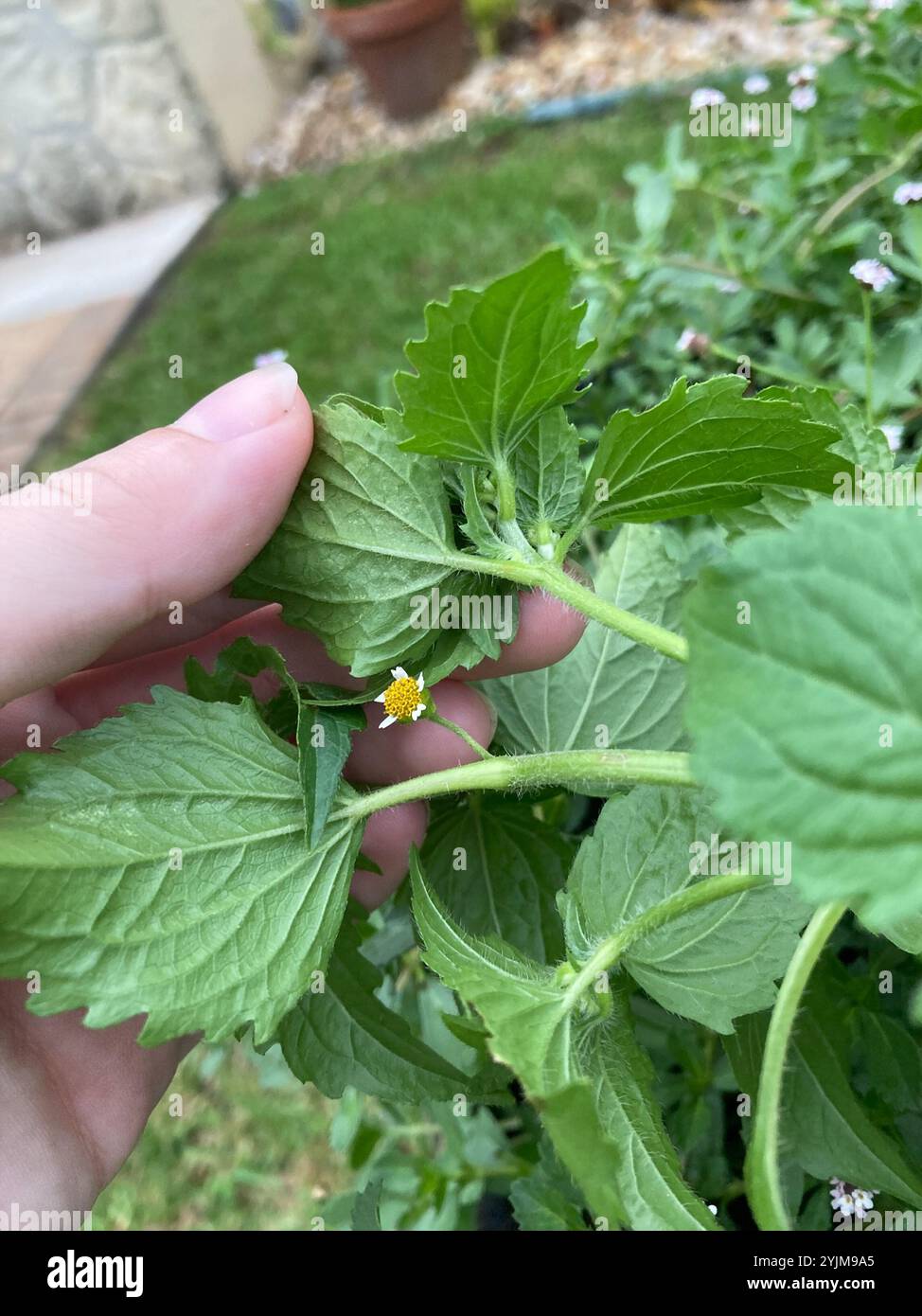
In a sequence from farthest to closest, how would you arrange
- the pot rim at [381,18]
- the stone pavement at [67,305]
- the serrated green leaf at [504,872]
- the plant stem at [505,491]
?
1. the pot rim at [381,18]
2. the stone pavement at [67,305]
3. the serrated green leaf at [504,872]
4. the plant stem at [505,491]

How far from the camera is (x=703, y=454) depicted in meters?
0.61

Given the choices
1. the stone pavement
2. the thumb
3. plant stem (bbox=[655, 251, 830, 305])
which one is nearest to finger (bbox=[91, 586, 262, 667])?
the thumb

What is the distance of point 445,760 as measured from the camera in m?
0.84

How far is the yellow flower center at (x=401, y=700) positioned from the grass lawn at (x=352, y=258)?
1.52 metres

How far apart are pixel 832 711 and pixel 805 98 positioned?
35.2 inches

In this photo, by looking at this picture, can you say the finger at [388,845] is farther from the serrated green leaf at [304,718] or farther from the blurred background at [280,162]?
the blurred background at [280,162]

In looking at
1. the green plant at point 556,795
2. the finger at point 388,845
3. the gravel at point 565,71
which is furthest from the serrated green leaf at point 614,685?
the gravel at point 565,71

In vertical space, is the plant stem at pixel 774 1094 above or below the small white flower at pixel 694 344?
below

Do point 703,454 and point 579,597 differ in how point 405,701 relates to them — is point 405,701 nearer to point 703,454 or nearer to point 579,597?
point 579,597

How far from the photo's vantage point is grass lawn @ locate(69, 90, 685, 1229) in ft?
8.61

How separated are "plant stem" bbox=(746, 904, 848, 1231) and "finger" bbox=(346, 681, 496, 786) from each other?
0.34 meters

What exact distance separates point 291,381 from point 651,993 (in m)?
0.45

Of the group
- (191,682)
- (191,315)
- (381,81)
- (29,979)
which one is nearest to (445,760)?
(191,682)

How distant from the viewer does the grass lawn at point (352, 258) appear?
2.62m
